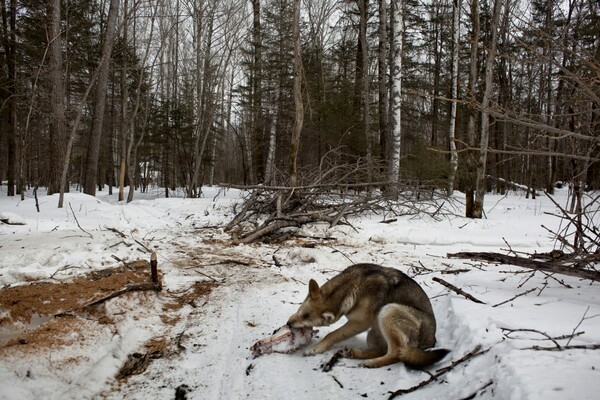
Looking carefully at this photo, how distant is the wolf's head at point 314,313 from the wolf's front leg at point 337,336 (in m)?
0.11

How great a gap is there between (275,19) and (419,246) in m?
20.3

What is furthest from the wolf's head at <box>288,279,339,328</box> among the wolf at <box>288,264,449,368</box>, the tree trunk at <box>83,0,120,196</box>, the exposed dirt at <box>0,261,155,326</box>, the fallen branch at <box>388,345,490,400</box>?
the tree trunk at <box>83,0,120,196</box>

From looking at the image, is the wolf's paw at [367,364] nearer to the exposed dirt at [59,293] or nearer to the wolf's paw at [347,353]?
the wolf's paw at [347,353]

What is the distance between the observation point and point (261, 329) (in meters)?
3.91

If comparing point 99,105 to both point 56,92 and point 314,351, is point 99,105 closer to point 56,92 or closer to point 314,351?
point 56,92

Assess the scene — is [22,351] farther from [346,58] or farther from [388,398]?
[346,58]

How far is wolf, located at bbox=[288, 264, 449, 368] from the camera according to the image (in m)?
2.93

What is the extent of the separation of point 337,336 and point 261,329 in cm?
101

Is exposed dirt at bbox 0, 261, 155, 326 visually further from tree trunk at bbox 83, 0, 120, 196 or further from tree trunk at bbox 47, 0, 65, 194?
tree trunk at bbox 83, 0, 120, 196

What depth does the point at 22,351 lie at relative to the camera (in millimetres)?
2773

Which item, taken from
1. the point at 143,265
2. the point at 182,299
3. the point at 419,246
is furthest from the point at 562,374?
the point at 419,246

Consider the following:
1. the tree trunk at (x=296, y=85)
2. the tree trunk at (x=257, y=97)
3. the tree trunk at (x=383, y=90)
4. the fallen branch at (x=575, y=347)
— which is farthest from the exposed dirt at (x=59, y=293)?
the tree trunk at (x=257, y=97)

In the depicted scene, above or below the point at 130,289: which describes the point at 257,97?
above

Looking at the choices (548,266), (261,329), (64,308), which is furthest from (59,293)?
(548,266)
